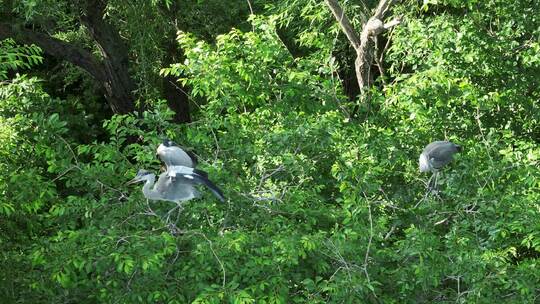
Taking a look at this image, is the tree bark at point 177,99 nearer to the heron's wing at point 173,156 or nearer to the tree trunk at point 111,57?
the tree trunk at point 111,57

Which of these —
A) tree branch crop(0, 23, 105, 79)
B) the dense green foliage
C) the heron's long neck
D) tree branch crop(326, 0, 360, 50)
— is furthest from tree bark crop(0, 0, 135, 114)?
the heron's long neck

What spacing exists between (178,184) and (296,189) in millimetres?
1004

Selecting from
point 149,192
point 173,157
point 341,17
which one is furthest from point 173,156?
point 341,17

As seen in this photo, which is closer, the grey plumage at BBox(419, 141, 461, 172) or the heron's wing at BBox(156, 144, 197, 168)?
the heron's wing at BBox(156, 144, 197, 168)

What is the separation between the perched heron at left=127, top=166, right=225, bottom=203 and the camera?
423cm

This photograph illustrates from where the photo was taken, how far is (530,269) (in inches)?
182

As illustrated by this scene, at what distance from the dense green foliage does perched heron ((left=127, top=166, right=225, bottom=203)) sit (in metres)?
0.22

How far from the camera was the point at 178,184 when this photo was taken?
4301 mm

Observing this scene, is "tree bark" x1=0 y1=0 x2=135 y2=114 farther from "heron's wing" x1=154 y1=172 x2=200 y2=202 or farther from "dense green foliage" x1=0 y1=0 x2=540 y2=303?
"heron's wing" x1=154 y1=172 x2=200 y2=202

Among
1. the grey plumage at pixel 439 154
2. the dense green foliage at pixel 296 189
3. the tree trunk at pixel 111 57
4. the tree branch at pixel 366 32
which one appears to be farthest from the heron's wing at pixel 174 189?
the tree trunk at pixel 111 57

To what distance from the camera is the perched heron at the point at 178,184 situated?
4230 mm

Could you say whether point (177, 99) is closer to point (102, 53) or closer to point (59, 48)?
point (102, 53)

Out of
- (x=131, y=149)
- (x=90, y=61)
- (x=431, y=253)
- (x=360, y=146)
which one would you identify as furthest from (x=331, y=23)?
(x=431, y=253)

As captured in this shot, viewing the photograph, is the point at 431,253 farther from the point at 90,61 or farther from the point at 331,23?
the point at 90,61
